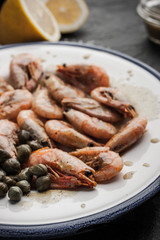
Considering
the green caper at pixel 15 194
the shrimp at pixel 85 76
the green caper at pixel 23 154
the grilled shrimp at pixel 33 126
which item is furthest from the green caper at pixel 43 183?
the shrimp at pixel 85 76

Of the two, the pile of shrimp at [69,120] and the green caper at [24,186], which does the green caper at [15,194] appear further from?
the pile of shrimp at [69,120]

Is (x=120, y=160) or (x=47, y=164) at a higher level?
(x=120, y=160)

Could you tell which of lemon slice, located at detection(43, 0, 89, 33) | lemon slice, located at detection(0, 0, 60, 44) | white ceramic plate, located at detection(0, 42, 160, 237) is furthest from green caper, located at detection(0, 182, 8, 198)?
lemon slice, located at detection(43, 0, 89, 33)

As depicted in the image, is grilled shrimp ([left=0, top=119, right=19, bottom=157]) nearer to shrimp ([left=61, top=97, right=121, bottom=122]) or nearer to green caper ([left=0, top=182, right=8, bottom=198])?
green caper ([left=0, top=182, right=8, bottom=198])

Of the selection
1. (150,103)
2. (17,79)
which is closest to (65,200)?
(150,103)

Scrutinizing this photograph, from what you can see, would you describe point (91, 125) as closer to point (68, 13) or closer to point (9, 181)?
point (9, 181)

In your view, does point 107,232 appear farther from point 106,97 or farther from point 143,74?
point 143,74

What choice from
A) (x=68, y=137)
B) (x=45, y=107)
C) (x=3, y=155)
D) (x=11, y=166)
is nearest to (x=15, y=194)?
(x=11, y=166)
